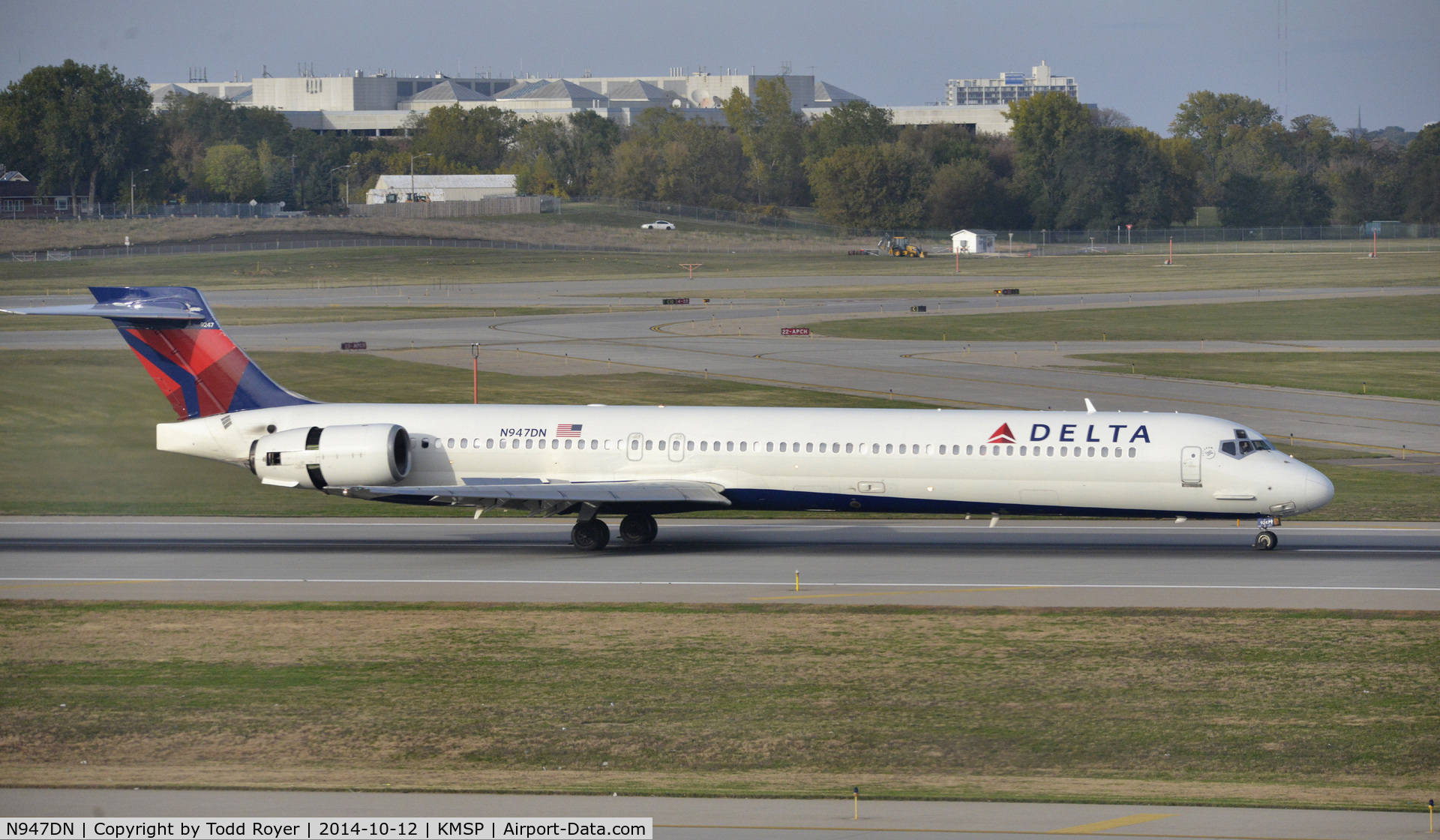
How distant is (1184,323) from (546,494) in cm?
→ 6273

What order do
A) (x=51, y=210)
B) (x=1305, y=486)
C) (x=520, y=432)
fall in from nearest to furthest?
(x=1305, y=486), (x=520, y=432), (x=51, y=210)

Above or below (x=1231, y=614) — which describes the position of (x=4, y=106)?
above

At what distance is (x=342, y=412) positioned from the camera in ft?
113

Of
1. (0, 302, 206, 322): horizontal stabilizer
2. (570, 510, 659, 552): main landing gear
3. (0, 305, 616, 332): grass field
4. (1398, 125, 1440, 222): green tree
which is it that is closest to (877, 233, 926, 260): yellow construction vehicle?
(1398, 125, 1440, 222): green tree

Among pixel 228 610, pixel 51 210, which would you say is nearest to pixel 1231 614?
pixel 228 610

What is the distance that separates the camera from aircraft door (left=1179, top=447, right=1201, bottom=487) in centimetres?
3209

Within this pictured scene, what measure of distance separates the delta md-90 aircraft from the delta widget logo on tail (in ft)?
0.16

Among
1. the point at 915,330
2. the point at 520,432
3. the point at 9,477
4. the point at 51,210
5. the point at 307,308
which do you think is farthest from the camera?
the point at 51,210

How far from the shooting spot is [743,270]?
449ft

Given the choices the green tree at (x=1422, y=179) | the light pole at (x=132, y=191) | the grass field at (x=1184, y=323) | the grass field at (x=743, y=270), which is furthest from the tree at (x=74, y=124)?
the green tree at (x=1422, y=179)

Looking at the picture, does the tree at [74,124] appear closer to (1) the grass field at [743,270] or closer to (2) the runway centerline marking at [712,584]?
(1) the grass field at [743,270]

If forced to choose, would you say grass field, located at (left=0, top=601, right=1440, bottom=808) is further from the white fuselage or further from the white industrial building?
the white industrial building

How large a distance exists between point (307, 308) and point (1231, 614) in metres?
76.8

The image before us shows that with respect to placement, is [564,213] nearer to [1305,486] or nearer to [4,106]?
[4,106]
